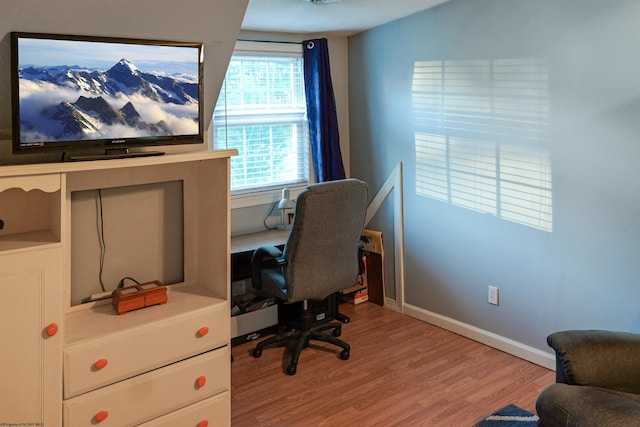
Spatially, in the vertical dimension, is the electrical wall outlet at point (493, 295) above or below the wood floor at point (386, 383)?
above

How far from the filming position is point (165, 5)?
86.7 inches

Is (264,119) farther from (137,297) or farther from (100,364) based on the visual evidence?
(100,364)

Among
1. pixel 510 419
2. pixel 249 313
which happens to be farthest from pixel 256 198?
pixel 510 419

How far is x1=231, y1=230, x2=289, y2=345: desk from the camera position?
3693mm

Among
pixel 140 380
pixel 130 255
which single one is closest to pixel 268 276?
pixel 130 255

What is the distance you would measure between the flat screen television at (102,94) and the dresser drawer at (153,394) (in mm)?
894

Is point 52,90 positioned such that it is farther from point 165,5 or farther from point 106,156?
point 165,5

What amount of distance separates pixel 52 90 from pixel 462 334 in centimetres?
290

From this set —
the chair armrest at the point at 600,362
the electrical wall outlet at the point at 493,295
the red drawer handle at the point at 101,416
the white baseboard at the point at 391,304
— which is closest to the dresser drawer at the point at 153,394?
the red drawer handle at the point at 101,416

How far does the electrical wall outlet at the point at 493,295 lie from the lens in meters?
3.61

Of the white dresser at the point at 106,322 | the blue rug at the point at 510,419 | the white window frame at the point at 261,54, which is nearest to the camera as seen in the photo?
the white dresser at the point at 106,322

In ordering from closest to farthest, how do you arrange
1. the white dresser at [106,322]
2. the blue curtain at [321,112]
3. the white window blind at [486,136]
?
the white dresser at [106,322] → the white window blind at [486,136] → the blue curtain at [321,112]

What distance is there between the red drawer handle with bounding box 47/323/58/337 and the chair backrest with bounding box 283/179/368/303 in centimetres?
Answer: 145

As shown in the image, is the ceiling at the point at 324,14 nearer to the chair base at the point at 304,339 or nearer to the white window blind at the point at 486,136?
the white window blind at the point at 486,136
